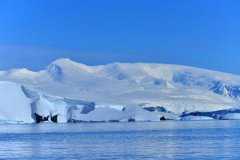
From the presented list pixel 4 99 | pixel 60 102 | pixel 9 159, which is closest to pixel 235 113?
pixel 60 102

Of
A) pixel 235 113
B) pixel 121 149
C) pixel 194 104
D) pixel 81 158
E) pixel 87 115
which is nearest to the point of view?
pixel 81 158

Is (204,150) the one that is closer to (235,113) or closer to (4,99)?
(4,99)

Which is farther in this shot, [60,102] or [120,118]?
[120,118]

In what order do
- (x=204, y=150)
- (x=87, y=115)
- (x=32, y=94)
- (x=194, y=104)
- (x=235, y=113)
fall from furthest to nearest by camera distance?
(x=194, y=104) < (x=235, y=113) < (x=87, y=115) < (x=32, y=94) < (x=204, y=150)

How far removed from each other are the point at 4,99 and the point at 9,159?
6087 cm

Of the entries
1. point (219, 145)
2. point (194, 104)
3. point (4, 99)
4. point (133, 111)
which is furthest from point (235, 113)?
point (219, 145)

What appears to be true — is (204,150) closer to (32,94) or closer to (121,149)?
(121,149)

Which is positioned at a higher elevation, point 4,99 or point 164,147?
point 4,99

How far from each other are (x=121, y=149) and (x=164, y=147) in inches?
97.3

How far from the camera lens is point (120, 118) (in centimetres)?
12219

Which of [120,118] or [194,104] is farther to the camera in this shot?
[194,104]

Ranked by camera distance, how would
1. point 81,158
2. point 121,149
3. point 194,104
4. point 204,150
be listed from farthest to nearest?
point 194,104 < point 121,149 < point 204,150 < point 81,158

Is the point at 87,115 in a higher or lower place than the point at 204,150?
higher

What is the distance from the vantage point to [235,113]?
16462 centimetres
